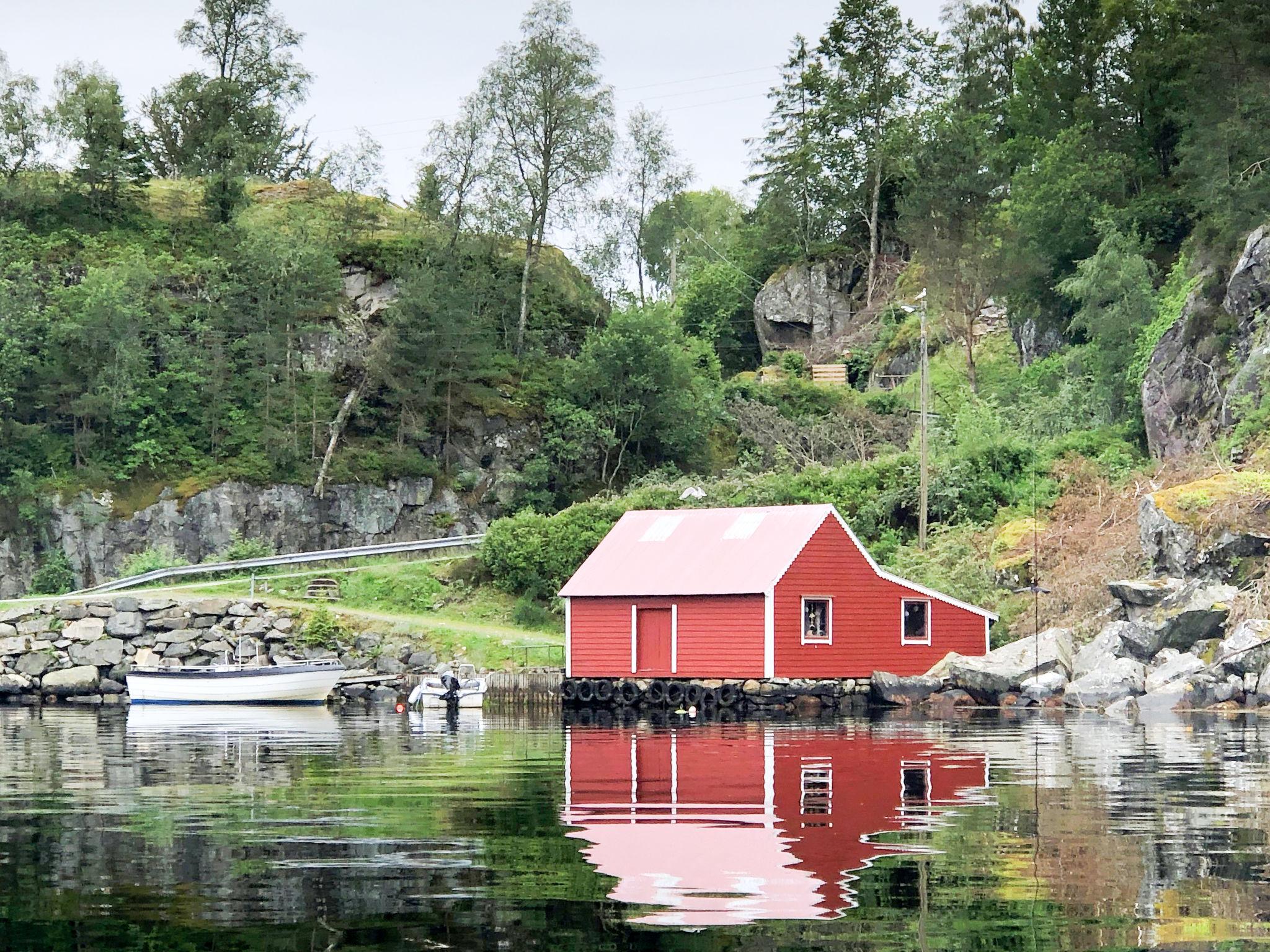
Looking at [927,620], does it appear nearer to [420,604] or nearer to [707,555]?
[707,555]

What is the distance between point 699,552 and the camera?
43438 mm

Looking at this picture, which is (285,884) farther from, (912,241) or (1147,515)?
(912,241)

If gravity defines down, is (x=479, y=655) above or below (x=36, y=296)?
below

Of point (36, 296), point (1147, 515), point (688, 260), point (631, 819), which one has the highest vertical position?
point (688, 260)

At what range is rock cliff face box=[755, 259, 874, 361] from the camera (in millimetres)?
83188

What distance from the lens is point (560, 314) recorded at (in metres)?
71.1

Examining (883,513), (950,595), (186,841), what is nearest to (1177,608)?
(950,595)

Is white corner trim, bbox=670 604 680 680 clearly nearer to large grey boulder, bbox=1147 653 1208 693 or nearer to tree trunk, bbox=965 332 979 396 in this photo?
large grey boulder, bbox=1147 653 1208 693

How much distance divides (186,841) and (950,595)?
34.8 m

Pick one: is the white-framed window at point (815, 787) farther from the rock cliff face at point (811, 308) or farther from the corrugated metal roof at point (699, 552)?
the rock cliff face at point (811, 308)

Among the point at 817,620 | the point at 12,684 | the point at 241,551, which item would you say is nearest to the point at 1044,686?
the point at 817,620

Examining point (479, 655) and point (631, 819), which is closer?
point (631, 819)

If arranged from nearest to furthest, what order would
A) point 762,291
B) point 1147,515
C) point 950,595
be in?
point 1147,515 → point 950,595 → point 762,291

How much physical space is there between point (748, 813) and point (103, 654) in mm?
37876
